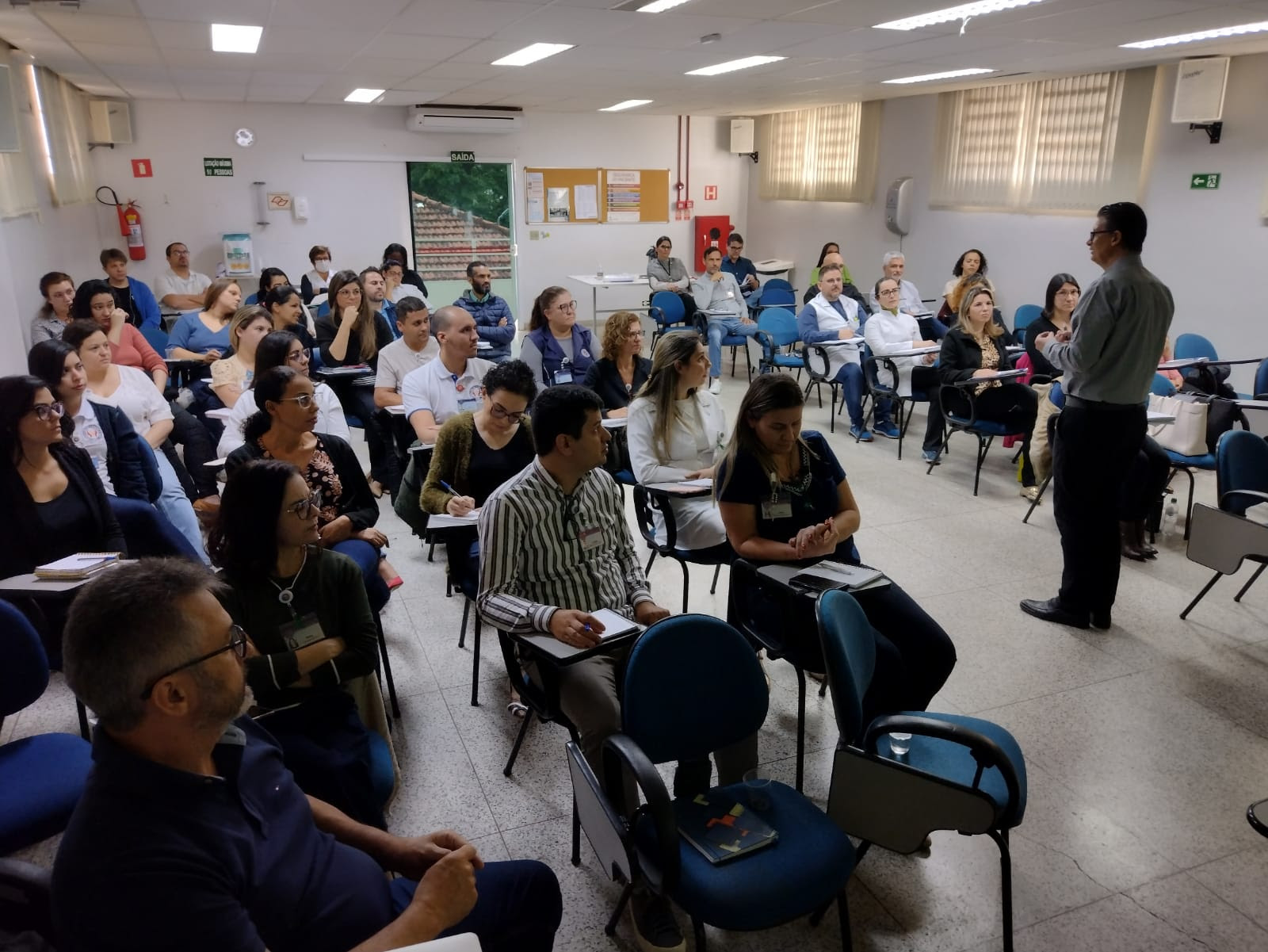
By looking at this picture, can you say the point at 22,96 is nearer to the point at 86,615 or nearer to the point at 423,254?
the point at 423,254

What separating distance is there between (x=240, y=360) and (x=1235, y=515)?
4977 mm

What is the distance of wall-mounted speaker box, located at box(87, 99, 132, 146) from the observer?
927cm

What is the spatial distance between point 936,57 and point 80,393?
6270 mm

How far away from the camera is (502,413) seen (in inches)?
132

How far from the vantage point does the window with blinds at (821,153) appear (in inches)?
407

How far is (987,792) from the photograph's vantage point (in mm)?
1955

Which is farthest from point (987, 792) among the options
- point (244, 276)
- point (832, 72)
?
point (244, 276)

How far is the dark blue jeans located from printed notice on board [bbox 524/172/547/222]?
1108 centimetres

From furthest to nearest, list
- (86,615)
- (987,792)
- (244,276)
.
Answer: (244,276), (987,792), (86,615)

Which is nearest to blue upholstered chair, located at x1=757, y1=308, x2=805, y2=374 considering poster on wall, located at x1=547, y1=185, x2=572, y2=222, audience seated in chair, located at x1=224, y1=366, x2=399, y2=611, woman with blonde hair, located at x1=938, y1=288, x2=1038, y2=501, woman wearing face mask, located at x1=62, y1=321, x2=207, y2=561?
woman with blonde hair, located at x1=938, y1=288, x2=1038, y2=501

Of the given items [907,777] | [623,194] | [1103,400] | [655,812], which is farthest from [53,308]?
[623,194]

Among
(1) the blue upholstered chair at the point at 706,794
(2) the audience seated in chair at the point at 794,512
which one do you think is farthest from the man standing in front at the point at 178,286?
(1) the blue upholstered chair at the point at 706,794

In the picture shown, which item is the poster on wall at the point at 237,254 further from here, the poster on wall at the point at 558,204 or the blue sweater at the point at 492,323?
the blue sweater at the point at 492,323

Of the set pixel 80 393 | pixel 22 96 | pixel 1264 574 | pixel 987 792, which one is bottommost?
pixel 1264 574
